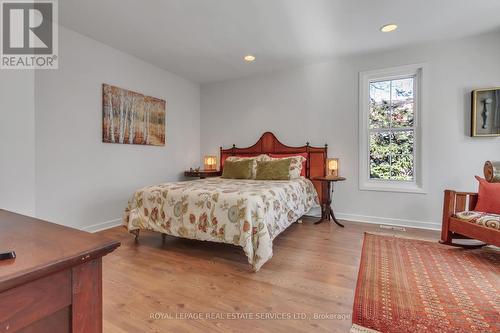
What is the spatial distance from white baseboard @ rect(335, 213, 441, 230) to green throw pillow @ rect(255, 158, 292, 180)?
1.16 m

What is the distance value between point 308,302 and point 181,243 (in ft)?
5.52

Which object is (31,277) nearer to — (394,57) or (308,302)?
(308,302)

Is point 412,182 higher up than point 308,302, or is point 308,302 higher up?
point 412,182

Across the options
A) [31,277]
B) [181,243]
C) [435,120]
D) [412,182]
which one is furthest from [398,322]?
[435,120]

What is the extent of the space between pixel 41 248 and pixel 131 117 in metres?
3.52

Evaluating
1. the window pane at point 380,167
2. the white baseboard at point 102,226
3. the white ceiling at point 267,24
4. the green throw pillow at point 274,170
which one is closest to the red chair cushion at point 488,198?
the window pane at point 380,167

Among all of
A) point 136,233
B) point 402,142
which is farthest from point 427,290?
point 136,233

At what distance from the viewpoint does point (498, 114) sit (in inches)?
119

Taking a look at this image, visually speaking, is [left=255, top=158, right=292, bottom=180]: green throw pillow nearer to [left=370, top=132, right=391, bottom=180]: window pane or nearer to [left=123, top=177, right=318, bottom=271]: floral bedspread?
[left=123, top=177, right=318, bottom=271]: floral bedspread

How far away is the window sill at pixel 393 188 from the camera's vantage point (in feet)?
11.4

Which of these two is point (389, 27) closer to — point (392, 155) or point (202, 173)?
point (392, 155)

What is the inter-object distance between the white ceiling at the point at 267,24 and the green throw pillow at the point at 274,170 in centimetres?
162

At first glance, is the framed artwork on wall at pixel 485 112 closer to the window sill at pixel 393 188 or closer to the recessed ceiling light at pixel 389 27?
the window sill at pixel 393 188

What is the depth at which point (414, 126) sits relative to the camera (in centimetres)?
356
